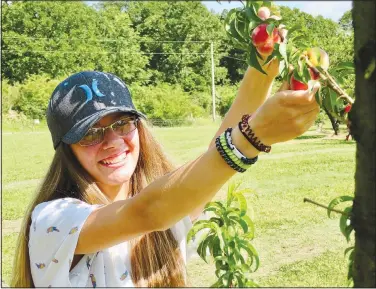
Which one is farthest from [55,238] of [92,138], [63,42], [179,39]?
[179,39]

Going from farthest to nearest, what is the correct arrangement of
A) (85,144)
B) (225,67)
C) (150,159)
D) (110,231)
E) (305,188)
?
(225,67)
(305,188)
(150,159)
(85,144)
(110,231)

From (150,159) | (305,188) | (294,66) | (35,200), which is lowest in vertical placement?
(305,188)

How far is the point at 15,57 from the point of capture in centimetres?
3612

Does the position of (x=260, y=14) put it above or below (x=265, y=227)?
above


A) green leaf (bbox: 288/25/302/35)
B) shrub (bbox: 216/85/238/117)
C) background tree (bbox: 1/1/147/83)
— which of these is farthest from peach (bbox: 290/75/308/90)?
background tree (bbox: 1/1/147/83)

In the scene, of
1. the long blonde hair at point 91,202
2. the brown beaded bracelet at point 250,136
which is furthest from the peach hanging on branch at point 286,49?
the long blonde hair at point 91,202

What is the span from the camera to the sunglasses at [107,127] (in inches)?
69.3

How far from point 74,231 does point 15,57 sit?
36715mm

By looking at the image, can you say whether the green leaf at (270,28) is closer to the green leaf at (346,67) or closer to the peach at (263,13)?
the peach at (263,13)

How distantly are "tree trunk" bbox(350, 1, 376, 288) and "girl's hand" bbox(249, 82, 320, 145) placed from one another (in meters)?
0.21

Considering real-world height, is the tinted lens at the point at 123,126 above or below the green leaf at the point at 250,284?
above

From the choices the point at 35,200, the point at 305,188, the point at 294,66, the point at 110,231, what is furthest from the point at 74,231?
the point at 305,188

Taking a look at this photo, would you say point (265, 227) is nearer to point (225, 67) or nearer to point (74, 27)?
point (74, 27)

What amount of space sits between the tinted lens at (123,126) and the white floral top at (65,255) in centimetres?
27
